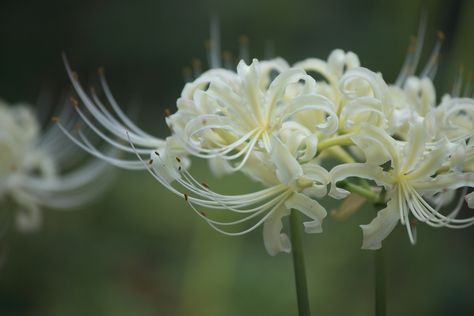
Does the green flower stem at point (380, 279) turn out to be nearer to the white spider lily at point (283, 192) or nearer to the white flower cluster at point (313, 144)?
the white flower cluster at point (313, 144)

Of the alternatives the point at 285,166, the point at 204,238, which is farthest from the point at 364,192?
the point at 204,238

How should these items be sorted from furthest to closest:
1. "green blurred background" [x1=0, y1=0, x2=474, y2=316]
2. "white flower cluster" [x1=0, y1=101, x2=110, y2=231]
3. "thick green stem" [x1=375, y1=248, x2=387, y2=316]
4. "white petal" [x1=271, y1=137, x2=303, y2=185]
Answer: "green blurred background" [x1=0, y1=0, x2=474, y2=316] → "white flower cluster" [x1=0, y1=101, x2=110, y2=231] → "thick green stem" [x1=375, y1=248, x2=387, y2=316] → "white petal" [x1=271, y1=137, x2=303, y2=185]

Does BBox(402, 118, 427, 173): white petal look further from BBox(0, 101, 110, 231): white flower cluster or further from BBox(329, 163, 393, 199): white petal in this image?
BBox(0, 101, 110, 231): white flower cluster

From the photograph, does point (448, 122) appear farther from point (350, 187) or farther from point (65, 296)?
point (65, 296)

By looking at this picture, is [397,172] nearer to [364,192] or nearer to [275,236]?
[364,192]

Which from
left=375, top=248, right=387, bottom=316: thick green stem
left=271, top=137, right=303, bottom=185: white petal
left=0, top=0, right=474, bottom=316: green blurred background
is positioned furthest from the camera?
left=0, top=0, right=474, bottom=316: green blurred background

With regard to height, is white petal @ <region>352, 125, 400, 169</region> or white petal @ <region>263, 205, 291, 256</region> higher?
white petal @ <region>352, 125, 400, 169</region>

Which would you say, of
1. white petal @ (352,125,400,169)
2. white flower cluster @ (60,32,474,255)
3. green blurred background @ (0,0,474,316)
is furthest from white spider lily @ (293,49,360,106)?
green blurred background @ (0,0,474,316)

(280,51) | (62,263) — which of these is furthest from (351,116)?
(280,51)
